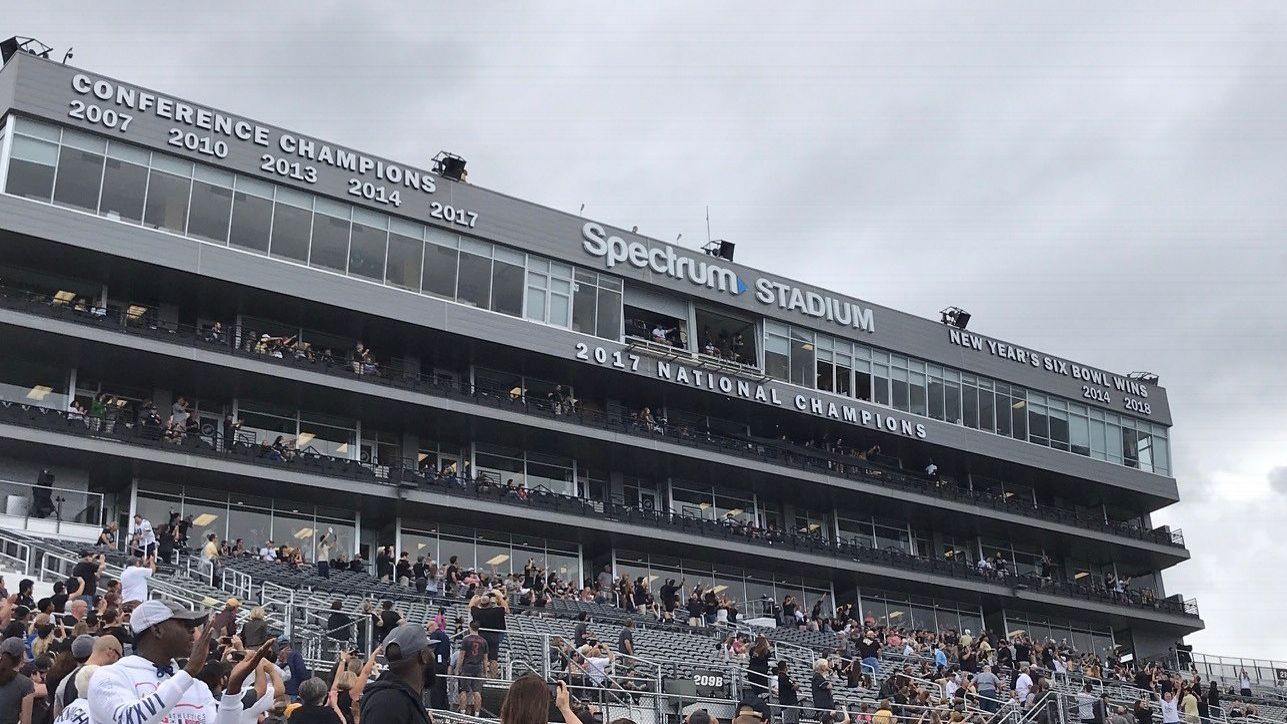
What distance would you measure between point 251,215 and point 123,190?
11.2 ft

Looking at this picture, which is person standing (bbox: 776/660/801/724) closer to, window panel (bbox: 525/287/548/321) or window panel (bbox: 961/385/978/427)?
window panel (bbox: 525/287/548/321)

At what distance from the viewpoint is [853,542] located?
5244 centimetres

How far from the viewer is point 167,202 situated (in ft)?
124

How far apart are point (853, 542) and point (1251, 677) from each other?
15699mm

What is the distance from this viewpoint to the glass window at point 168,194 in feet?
123

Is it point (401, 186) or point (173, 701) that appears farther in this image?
point (401, 186)

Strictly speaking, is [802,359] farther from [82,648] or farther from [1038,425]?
[82,648]

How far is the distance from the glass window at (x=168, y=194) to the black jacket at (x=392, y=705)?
33.3 metres

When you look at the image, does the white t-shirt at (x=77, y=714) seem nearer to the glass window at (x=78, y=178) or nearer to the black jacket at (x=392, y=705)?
the black jacket at (x=392, y=705)

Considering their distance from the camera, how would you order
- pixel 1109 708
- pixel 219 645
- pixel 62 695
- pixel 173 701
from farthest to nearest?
1. pixel 1109 708
2. pixel 219 645
3. pixel 62 695
4. pixel 173 701

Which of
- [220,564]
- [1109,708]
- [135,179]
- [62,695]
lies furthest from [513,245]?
[62,695]

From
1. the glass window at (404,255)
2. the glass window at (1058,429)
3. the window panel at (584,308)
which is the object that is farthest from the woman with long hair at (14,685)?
the glass window at (1058,429)

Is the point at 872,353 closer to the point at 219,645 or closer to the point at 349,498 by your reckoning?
the point at 349,498

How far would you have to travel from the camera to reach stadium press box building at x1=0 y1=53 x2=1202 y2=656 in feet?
121
